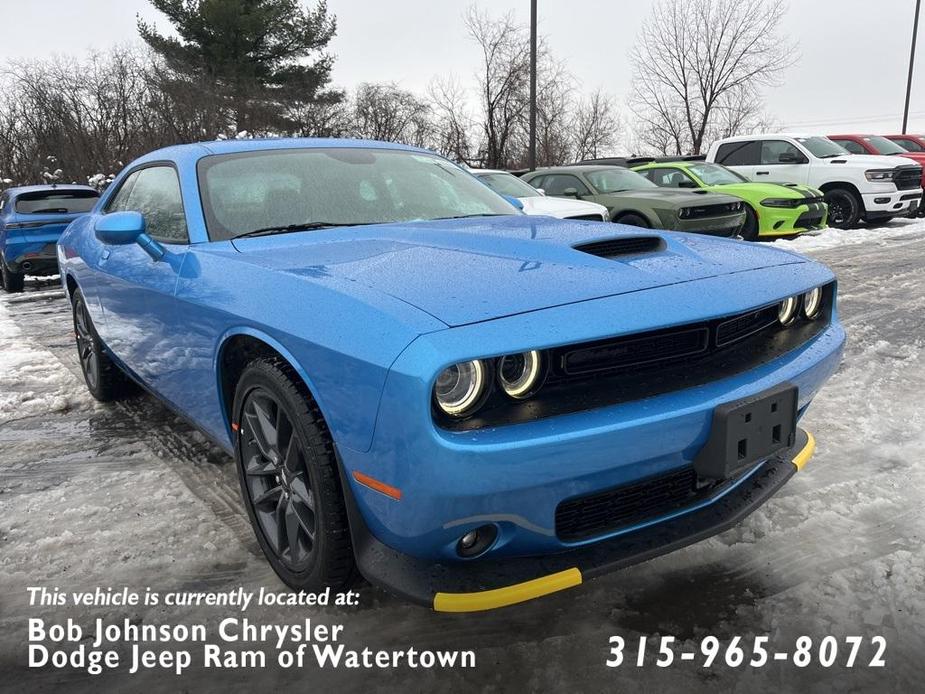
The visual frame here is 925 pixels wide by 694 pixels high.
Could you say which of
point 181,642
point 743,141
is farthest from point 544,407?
point 743,141

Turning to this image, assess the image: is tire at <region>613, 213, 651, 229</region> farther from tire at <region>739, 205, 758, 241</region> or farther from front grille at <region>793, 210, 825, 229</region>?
front grille at <region>793, 210, 825, 229</region>

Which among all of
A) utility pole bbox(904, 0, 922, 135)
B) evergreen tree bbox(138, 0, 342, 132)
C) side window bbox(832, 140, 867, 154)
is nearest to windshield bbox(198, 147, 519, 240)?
side window bbox(832, 140, 867, 154)

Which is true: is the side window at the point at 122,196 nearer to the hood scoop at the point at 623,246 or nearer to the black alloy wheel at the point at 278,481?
the black alloy wheel at the point at 278,481

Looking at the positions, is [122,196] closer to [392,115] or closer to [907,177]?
[907,177]

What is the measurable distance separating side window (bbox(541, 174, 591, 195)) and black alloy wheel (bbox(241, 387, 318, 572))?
27.3ft

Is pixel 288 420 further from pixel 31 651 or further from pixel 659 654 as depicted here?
pixel 659 654

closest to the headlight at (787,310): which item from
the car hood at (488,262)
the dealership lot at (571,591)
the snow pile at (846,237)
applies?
the car hood at (488,262)

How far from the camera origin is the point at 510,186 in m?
9.20

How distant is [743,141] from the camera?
1315cm

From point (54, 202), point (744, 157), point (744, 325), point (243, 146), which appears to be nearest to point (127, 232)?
point (243, 146)

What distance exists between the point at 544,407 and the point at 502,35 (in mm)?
25346

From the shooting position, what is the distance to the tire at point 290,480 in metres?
1.85

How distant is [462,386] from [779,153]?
13.2m

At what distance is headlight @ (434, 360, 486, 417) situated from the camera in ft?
5.35
